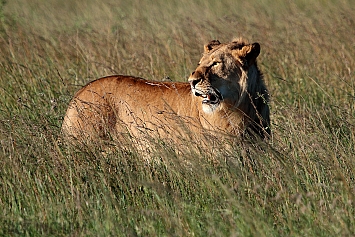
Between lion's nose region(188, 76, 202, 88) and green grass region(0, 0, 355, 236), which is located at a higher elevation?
lion's nose region(188, 76, 202, 88)

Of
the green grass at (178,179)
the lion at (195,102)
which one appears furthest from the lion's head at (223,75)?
the green grass at (178,179)

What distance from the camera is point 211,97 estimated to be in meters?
5.50

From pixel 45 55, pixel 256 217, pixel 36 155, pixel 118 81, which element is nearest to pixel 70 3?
pixel 45 55

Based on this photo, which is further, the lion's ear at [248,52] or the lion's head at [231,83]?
the lion's ear at [248,52]

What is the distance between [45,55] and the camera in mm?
8781

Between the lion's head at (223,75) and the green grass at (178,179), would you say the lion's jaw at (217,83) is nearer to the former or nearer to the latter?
the lion's head at (223,75)

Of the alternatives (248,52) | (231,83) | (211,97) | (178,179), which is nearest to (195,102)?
(211,97)

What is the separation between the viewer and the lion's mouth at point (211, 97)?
5.45 m

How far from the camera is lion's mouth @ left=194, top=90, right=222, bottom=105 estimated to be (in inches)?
215

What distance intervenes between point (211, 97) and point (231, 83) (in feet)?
0.74

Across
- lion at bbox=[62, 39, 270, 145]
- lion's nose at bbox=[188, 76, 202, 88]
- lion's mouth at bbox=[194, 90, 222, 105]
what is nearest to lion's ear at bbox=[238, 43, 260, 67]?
lion at bbox=[62, 39, 270, 145]

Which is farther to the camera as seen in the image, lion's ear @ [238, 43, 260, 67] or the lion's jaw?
lion's ear @ [238, 43, 260, 67]

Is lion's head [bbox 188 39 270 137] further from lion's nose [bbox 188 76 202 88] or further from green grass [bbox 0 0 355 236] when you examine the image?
green grass [bbox 0 0 355 236]

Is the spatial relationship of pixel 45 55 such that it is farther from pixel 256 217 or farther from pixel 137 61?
pixel 256 217
